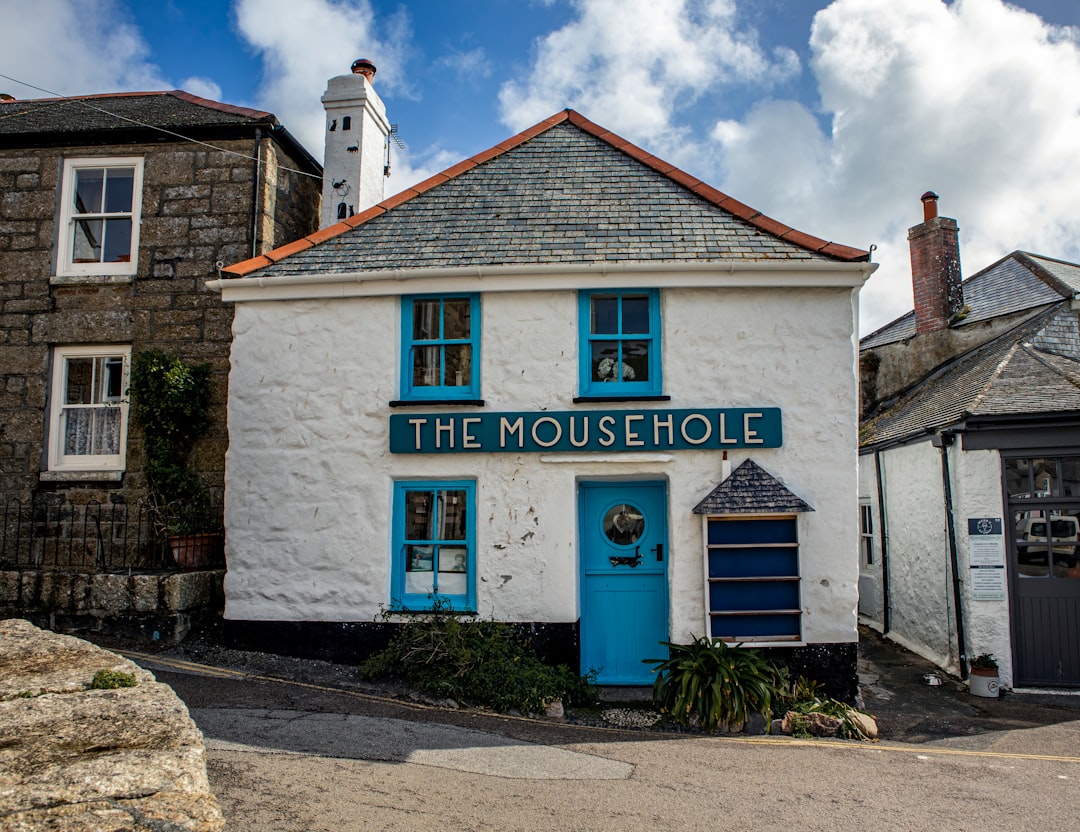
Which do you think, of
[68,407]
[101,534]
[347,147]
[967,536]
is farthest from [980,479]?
[68,407]

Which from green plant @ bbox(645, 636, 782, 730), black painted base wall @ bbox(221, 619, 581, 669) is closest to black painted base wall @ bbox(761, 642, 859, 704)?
green plant @ bbox(645, 636, 782, 730)

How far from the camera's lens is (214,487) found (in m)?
10.3

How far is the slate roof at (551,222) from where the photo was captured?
908 centimetres

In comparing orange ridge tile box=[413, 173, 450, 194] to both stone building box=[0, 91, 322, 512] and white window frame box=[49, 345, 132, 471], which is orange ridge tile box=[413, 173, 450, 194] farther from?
white window frame box=[49, 345, 132, 471]

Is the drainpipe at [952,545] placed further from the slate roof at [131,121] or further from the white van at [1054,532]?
the slate roof at [131,121]

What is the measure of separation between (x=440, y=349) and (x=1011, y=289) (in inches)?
462

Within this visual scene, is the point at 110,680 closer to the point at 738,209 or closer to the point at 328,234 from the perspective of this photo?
the point at 328,234

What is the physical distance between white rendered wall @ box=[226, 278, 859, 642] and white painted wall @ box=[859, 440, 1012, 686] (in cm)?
284

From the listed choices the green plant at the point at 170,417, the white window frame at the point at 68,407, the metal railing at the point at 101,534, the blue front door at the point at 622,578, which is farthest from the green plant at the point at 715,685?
the white window frame at the point at 68,407

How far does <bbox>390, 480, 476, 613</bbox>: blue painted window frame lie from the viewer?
8.78 meters

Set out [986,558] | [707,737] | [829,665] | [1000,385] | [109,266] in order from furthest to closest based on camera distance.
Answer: [1000,385] < [109,266] < [986,558] < [829,665] < [707,737]

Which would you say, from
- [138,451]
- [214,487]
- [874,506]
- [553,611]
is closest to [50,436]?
[138,451]

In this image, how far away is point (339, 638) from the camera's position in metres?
8.78

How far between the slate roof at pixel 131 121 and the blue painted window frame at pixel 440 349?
13.1ft
